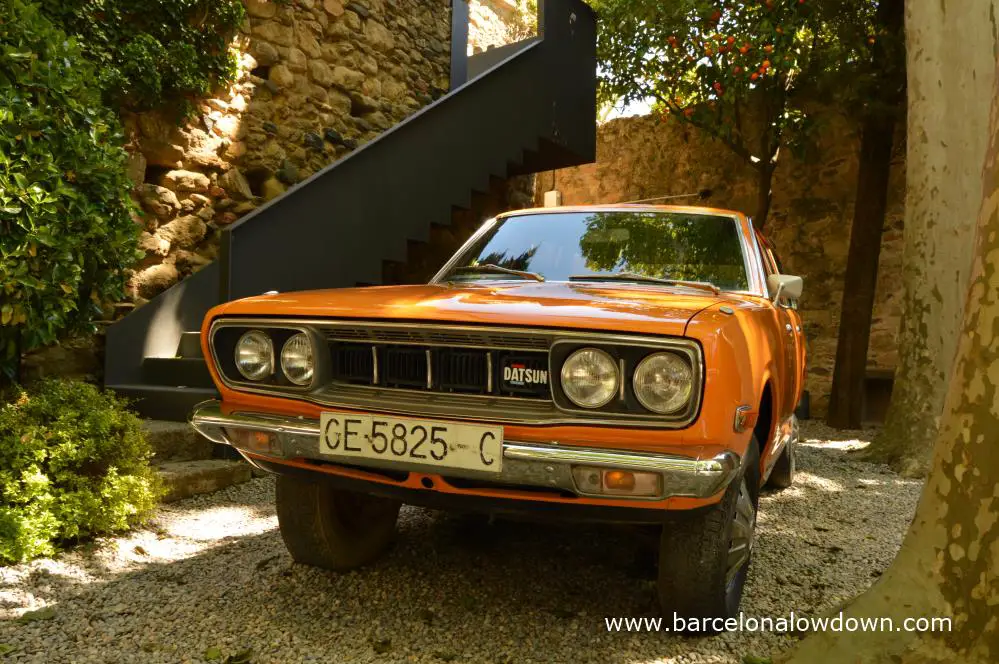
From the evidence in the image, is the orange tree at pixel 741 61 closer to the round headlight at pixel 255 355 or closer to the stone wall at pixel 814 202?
the stone wall at pixel 814 202

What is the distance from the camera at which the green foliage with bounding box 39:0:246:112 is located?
190 inches

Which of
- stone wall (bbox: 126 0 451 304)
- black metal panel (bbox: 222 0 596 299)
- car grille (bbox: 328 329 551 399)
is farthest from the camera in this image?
stone wall (bbox: 126 0 451 304)

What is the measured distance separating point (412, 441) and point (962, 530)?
4.54 ft

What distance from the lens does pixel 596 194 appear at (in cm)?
1120

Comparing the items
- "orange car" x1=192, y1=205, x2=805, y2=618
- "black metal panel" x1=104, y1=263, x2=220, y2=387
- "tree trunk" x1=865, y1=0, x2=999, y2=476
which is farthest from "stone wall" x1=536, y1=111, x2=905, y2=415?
"black metal panel" x1=104, y1=263, x2=220, y2=387

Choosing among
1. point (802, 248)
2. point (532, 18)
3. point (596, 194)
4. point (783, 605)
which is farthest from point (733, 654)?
point (532, 18)

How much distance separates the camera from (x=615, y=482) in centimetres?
184

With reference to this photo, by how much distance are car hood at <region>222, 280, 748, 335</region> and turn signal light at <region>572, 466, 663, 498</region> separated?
37 centimetres

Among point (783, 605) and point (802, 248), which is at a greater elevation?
point (802, 248)

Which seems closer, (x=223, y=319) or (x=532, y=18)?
(x=223, y=319)

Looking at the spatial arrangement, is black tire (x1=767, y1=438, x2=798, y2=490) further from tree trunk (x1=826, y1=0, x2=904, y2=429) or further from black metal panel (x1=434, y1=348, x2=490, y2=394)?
tree trunk (x1=826, y1=0, x2=904, y2=429)

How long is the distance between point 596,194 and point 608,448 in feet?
32.0

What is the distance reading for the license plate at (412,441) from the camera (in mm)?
1916

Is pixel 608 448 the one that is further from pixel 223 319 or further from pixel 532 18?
pixel 532 18
